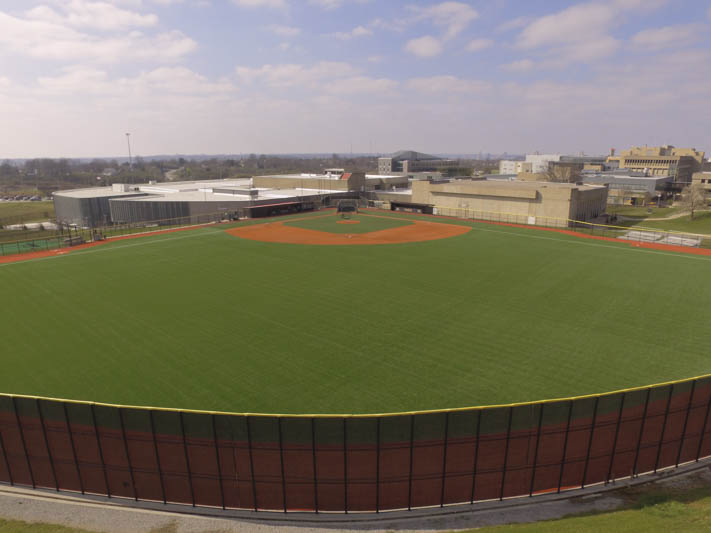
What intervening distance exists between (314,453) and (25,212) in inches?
4643

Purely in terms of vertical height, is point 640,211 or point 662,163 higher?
point 662,163

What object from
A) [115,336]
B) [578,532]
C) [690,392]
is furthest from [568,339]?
[115,336]

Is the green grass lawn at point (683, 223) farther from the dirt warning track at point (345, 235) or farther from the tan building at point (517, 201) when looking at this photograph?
the dirt warning track at point (345, 235)

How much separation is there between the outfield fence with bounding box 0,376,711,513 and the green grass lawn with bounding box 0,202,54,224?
89469 mm

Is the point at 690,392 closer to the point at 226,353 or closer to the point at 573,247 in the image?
the point at 226,353

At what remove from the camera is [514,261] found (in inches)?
1533

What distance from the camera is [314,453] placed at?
11.7 m

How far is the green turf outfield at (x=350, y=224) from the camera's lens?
55938 millimetres

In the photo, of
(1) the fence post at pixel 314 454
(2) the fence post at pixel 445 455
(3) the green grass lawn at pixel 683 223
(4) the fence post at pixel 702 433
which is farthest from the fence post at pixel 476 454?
(3) the green grass lawn at pixel 683 223

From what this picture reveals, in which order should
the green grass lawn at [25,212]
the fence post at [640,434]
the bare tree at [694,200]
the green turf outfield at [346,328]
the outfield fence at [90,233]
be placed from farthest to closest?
1. the green grass lawn at [25,212]
2. the bare tree at [694,200]
3. the outfield fence at [90,233]
4. the green turf outfield at [346,328]
5. the fence post at [640,434]

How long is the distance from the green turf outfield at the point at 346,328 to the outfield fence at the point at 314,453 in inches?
142

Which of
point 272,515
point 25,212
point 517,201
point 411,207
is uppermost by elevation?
point 517,201

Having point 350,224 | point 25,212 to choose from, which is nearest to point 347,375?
point 350,224

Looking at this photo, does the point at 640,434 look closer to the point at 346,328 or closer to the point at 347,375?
the point at 347,375
